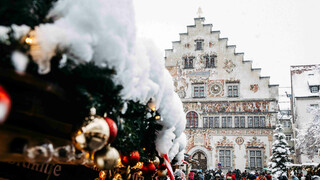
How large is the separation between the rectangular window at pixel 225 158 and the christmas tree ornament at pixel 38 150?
21840 mm

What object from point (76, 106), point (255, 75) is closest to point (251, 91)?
point (255, 75)

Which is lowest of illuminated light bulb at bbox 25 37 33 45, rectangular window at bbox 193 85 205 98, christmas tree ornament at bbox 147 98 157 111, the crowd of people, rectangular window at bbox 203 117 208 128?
the crowd of people

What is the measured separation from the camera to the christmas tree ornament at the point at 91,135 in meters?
1.93

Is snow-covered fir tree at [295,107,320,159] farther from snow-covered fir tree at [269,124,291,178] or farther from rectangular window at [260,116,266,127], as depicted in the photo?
rectangular window at [260,116,266,127]

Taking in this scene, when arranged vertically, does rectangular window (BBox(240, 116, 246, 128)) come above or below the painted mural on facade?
below

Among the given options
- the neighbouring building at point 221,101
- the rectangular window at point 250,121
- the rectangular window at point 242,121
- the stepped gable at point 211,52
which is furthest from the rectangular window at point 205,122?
the stepped gable at point 211,52

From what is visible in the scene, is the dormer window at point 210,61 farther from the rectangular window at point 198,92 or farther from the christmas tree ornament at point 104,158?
the christmas tree ornament at point 104,158

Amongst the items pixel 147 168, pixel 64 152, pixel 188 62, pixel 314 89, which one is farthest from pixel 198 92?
pixel 64 152

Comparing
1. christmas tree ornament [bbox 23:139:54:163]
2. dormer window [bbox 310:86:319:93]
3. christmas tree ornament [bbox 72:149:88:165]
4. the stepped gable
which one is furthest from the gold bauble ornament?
dormer window [bbox 310:86:319:93]

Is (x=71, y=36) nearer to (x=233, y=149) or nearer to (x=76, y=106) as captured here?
(x=76, y=106)

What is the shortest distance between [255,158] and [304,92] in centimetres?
1018

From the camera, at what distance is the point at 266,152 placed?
21.8 metres

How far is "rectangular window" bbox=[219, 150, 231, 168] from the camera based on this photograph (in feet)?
73.0

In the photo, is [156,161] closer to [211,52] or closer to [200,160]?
[200,160]
